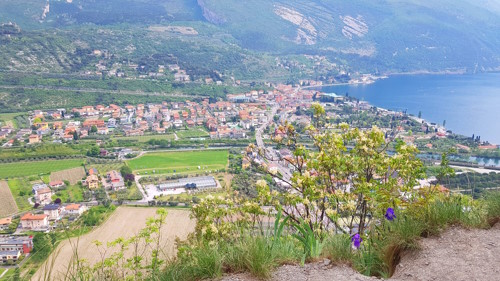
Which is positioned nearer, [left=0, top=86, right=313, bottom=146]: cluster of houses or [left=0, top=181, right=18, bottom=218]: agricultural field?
[left=0, top=181, right=18, bottom=218]: agricultural field

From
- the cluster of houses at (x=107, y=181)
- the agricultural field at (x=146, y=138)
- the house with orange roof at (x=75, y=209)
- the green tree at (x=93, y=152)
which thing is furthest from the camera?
the agricultural field at (x=146, y=138)

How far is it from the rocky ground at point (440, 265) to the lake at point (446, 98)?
31939mm

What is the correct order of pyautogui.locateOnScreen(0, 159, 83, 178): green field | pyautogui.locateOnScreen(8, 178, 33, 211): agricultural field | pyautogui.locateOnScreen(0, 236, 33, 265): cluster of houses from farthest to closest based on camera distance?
pyautogui.locateOnScreen(0, 159, 83, 178): green field, pyautogui.locateOnScreen(8, 178, 33, 211): agricultural field, pyautogui.locateOnScreen(0, 236, 33, 265): cluster of houses

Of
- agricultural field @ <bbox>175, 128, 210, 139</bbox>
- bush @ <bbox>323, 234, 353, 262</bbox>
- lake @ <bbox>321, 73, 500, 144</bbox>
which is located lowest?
agricultural field @ <bbox>175, 128, 210, 139</bbox>

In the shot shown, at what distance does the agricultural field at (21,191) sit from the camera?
1573cm

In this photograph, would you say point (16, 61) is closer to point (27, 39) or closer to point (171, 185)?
point (27, 39)

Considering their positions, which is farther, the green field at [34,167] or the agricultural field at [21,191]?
the green field at [34,167]

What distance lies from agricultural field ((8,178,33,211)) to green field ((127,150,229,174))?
5.25m

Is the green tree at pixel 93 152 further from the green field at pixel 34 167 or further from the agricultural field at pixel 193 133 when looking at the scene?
the agricultural field at pixel 193 133

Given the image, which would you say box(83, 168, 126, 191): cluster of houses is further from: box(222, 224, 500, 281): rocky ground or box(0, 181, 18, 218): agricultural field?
box(222, 224, 500, 281): rocky ground

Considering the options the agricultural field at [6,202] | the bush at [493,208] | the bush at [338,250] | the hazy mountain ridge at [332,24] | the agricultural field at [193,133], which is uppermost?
the hazy mountain ridge at [332,24]

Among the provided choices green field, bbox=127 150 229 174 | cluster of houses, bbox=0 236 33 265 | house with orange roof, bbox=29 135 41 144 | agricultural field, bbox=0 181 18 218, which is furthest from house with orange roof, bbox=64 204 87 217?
house with orange roof, bbox=29 135 41 144

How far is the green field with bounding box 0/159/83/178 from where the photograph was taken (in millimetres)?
19278

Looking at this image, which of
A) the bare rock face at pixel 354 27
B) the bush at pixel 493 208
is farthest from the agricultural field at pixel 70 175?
the bare rock face at pixel 354 27
